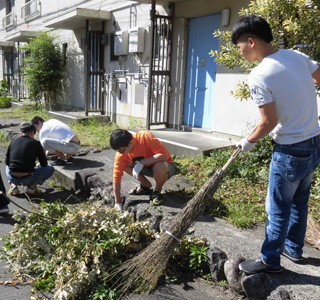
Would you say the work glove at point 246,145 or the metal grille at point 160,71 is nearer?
the work glove at point 246,145

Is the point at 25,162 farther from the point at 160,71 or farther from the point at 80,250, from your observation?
the point at 160,71

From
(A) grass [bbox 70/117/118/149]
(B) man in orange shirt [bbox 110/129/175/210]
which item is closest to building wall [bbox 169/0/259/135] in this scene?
(A) grass [bbox 70/117/118/149]

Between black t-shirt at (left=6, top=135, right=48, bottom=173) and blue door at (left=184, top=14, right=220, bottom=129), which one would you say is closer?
black t-shirt at (left=6, top=135, right=48, bottom=173)

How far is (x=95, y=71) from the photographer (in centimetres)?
1132

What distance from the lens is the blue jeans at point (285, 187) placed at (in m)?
2.57

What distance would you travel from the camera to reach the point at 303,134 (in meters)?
2.56

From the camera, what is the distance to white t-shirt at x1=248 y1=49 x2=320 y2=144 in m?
2.46

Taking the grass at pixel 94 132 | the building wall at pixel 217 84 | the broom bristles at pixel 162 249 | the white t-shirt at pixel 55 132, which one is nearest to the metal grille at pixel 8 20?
the grass at pixel 94 132

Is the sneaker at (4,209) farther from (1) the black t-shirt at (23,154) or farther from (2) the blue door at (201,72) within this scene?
(2) the blue door at (201,72)

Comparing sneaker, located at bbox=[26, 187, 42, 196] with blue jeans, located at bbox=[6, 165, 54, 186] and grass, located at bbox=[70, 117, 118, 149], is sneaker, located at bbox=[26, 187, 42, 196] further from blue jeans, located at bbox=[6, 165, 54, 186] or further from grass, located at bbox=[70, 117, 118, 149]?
grass, located at bbox=[70, 117, 118, 149]

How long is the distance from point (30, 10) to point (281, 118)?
18376mm

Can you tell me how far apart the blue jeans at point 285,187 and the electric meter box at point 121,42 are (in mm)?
7740

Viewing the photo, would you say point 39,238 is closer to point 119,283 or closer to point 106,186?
point 119,283

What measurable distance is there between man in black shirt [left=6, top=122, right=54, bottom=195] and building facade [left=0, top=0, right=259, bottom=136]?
3336 millimetres
